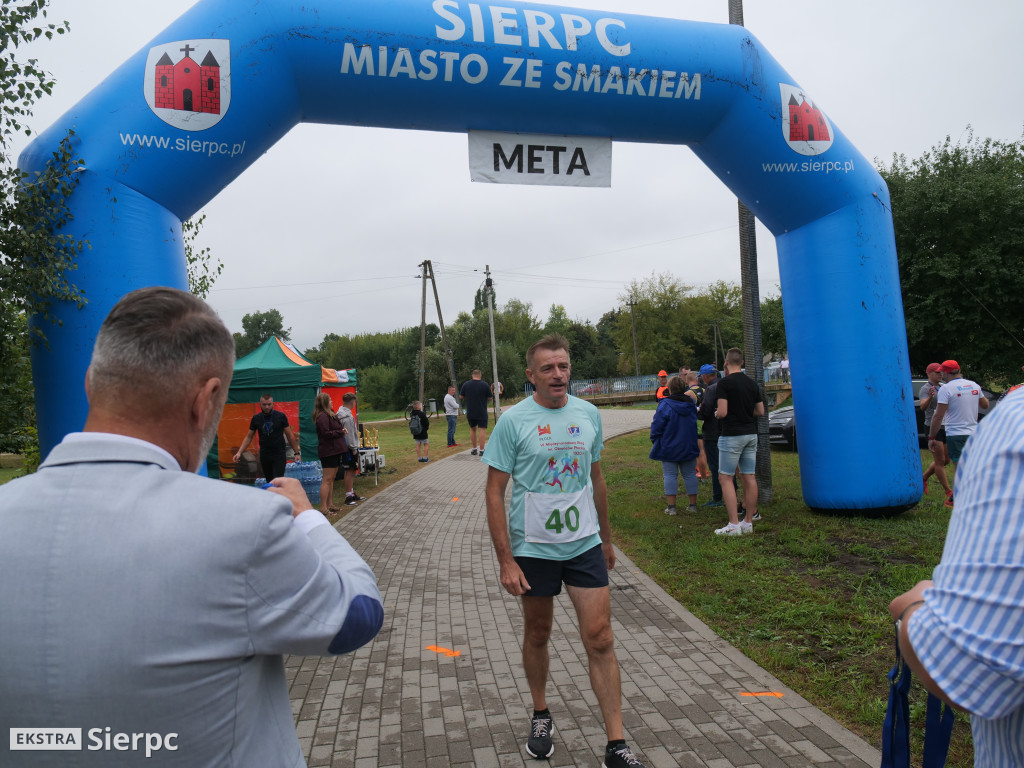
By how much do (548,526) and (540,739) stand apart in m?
1.01

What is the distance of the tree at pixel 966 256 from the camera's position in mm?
16672

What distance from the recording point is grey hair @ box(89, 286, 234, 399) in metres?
1.22

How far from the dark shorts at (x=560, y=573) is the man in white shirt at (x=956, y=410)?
21.2 feet

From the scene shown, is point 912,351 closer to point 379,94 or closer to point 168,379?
point 379,94

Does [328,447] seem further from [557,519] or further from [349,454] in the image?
[557,519]

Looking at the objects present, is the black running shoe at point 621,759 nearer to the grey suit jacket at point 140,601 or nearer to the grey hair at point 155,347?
the grey suit jacket at point 140,601

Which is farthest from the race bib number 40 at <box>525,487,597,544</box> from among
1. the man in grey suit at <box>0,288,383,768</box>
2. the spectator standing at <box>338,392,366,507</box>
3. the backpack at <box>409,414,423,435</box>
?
the backpack at <box>409,414,423,435</box>

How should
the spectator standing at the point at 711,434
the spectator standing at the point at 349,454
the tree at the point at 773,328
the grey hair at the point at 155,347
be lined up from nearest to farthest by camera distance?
the grey hair at the point at 155,347 → the spectator standing at the point at 711,434 → the spectator standing at the point at 349,454 → the tree at the point at 773,328

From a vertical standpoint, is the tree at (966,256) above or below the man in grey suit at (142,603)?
Answer: above

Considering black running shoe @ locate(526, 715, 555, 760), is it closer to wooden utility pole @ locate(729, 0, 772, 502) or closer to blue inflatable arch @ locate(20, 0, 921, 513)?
blue inflatable arch @ locate(20, 0, 921, 513)

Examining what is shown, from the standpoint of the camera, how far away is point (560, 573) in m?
3.25

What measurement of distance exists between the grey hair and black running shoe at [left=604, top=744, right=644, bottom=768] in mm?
2528

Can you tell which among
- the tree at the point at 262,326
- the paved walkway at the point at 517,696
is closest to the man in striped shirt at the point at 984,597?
the paved walkway at the point at 517,696

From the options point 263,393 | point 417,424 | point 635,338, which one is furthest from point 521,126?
point 635,338
